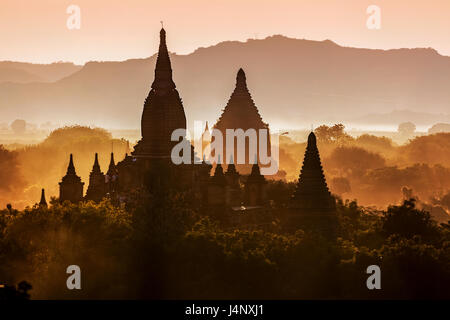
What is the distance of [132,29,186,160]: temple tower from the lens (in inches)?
4013

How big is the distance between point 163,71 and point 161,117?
4.51 metres

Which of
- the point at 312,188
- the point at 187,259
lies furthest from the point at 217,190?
the point at 187,259

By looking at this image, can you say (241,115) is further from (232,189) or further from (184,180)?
(184,180)

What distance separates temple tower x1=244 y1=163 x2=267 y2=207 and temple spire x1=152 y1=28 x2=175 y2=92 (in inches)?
424

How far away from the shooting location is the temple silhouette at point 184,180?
301 feet

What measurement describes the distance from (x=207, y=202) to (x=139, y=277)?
→ 20.3m

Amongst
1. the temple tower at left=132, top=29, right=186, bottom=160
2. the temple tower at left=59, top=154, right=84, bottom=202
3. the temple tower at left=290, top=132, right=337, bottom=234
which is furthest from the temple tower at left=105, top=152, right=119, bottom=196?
the temple tower at left=290, top=132, right=337, bottom=234

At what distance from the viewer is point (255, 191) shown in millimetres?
100375

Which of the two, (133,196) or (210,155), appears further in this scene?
(210,155)

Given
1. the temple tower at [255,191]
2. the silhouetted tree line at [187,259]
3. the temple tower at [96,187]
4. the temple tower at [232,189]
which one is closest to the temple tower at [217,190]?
the temple tower at [232,189]

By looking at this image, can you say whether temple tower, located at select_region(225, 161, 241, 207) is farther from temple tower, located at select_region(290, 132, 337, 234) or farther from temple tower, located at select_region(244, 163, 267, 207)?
temple tower, located at select_region(290, 132, 337, 234)

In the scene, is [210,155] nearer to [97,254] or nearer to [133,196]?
[133,196]
